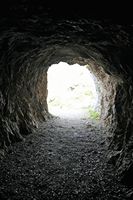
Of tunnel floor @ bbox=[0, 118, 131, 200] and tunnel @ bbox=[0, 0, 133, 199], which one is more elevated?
tunnel @ bbox=[0, 0, 133, 199]

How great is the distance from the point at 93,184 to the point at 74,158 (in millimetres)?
2679

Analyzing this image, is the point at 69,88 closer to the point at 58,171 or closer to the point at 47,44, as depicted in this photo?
the point at 47,44

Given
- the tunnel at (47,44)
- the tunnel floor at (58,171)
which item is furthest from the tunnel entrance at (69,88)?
the tunnel floor at (58,171)

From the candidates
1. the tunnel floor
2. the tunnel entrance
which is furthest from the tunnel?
the tunnel entrance

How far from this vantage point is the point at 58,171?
9383 mm

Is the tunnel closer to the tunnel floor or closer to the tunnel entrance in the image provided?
the tunnel floor

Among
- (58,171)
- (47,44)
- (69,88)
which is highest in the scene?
(47,44)

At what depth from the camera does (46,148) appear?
12.3 meters

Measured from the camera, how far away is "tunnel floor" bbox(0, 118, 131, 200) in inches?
300

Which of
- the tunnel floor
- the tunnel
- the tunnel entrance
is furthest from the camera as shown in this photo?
the tunnel entrance

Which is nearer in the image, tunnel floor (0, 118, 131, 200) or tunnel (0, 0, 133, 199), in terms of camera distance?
tunnel (0, 0, 133, 199)

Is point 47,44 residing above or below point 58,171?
above

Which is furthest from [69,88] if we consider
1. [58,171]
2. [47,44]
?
[58,171]

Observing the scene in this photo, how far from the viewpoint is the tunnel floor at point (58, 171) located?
7.63 meters
